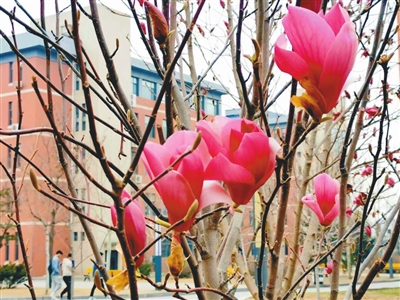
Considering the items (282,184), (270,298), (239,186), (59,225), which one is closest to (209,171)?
(239,186)

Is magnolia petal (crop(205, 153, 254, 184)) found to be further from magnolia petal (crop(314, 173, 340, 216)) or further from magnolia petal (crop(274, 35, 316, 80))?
magnolia petal (crop(314, 173, 340, 216))

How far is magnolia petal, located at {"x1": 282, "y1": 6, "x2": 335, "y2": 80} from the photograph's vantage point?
556 mm

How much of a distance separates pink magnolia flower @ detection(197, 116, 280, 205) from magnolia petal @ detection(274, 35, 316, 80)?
69mm

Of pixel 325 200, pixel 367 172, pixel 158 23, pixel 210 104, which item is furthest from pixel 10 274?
pixel 158 23

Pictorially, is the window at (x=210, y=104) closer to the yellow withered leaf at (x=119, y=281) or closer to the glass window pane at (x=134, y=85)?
the yellow withered leaf at (x=119, y=281)

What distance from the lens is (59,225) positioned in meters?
22.4

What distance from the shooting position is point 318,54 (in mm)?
571

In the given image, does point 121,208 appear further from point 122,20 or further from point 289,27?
point 122,20

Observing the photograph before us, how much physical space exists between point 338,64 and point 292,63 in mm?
47

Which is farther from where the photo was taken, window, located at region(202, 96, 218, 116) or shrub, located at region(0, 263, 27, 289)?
shrub, located at region(0, 263, 27, 289)

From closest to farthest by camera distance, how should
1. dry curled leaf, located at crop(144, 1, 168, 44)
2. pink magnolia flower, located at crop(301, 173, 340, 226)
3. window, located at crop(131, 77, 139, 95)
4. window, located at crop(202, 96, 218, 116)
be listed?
dry curled leaf, located at crop(144, 1, 168, 44)
pink magnolia flower, located at crop(301, 173, 340, 226)
window, located at crop(202, 96, 218, 116)
window, located at crop(131, 77, 139, 95)

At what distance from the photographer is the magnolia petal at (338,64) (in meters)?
0.56

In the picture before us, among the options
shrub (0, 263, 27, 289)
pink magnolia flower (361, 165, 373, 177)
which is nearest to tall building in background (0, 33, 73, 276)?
shrub (0, 263, 27, 289)

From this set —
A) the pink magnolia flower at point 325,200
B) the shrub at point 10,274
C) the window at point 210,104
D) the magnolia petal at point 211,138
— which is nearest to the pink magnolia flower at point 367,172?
the window at point 210,104
